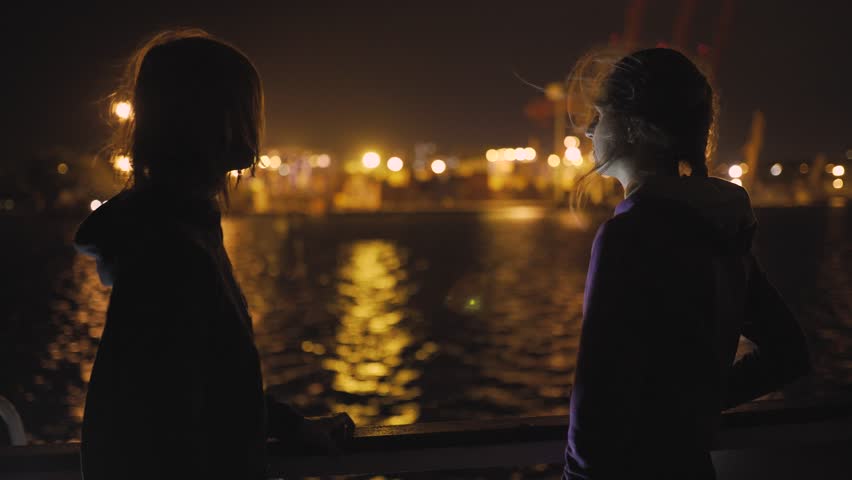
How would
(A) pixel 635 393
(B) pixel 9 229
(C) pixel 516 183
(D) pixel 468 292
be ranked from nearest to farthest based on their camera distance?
(A) pixel 635 393, (D) pixel 468 292, (B) pixel 9 229, (C) pixel 516 183

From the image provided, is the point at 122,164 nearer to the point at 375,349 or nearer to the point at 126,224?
the point at 126,224

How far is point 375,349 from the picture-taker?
42.9 ft

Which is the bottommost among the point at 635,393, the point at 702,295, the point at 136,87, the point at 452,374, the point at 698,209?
the point at 452,374

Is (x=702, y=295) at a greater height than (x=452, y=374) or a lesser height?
greater

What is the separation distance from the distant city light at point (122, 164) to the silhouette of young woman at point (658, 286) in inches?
27.5

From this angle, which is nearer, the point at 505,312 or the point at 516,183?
the point at 505,312

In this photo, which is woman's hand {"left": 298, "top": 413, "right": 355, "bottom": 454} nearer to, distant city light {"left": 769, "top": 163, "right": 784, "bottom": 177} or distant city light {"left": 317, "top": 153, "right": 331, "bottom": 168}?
distant city light {"left": 317, "top": 153, "right": 331, "bottom": 168}

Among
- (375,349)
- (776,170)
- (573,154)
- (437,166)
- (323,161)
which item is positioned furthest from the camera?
(776,170)

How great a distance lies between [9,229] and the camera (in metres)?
51.2

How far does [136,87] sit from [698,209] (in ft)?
2.67

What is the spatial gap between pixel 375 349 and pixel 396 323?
2336 millimetres

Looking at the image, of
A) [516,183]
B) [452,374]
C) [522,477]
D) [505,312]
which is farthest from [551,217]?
[522,477]

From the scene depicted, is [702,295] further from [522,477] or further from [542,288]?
[542,288]

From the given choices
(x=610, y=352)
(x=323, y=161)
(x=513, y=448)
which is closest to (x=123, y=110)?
(x=610, y=352)
